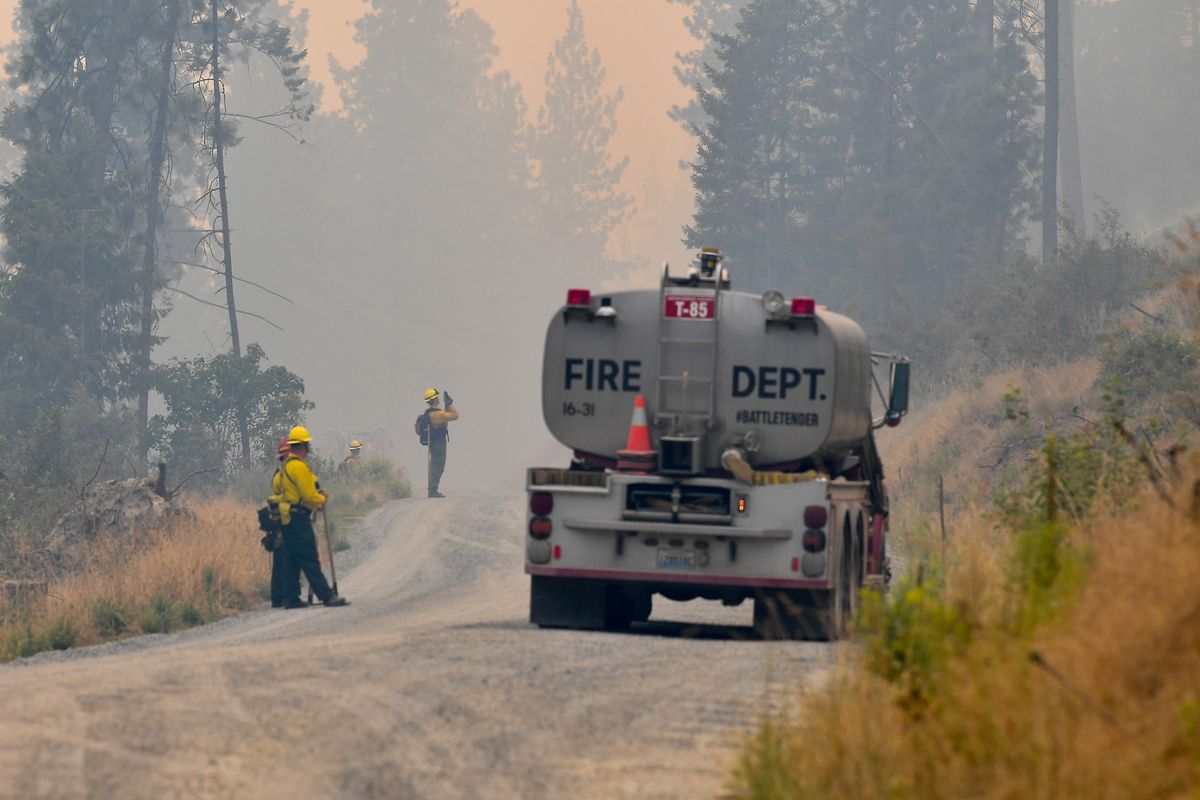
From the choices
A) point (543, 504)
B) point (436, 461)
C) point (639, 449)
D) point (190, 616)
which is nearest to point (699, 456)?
point (639, 449)

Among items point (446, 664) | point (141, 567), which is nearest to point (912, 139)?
point (141, 567)

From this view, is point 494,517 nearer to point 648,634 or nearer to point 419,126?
point 648,634

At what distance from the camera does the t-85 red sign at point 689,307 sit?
530 inches

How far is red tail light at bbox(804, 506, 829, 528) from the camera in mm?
12852

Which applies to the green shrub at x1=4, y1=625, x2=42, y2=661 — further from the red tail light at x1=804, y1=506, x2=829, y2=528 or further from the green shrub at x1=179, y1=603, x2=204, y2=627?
the red tail light at x1=804, y1=506, x2=829, y2=528

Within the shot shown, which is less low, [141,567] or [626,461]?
[626,461]

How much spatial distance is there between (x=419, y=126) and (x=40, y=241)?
71.4 metres

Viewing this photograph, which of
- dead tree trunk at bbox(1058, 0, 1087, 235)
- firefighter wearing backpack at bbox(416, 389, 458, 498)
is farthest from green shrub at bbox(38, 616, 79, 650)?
dead tree trunk at bbox(1058, 0, 1087, 235)

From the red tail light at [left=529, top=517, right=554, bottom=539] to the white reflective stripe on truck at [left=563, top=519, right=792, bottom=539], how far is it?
13 cm

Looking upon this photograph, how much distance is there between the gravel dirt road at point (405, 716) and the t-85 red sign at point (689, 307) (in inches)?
99.9

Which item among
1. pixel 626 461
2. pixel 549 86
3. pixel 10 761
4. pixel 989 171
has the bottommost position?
pixel 10 761

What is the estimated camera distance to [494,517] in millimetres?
30984

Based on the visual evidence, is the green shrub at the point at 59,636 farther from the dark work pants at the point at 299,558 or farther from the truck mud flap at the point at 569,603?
the truck mud flap at the point at 569,603

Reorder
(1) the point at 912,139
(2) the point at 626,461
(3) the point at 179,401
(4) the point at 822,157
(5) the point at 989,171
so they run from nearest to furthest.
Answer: (2) the point at 626,461, (3) the point at 179,401, (5) the point at 989,171, (1) the point at 912,139, (4) the point at 822,157
